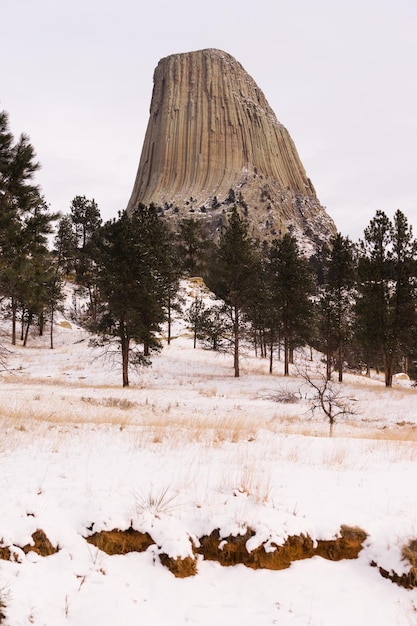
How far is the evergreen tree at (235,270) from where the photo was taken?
30344mm

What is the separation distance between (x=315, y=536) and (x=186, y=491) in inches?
61.2

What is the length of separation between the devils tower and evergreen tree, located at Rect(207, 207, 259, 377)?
70.8 meters

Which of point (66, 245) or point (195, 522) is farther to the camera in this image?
point (66, 245)

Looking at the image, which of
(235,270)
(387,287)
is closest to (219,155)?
(235,270)

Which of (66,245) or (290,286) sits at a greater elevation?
(66,245)

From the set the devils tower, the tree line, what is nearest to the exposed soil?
the tree line

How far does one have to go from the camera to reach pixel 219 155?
114188 millimetres

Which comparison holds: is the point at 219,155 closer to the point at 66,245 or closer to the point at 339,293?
the point at 66,245

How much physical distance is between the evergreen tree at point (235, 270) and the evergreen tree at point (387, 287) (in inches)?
317

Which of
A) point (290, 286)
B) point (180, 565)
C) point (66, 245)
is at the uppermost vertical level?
point (66, 245)

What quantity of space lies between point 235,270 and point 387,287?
35.4 feet

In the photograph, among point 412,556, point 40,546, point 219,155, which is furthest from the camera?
point 219,155

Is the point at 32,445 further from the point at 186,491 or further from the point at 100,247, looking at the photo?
the point at 100,247

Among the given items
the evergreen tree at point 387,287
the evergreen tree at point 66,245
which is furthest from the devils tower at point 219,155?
the evergreen tree at point 387,287
